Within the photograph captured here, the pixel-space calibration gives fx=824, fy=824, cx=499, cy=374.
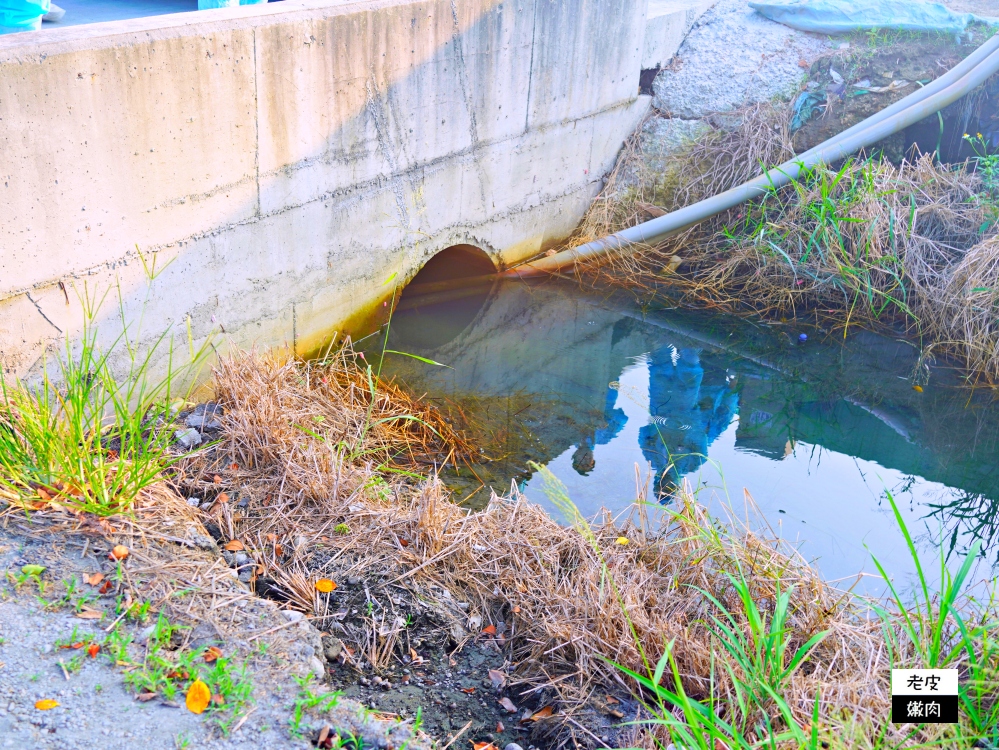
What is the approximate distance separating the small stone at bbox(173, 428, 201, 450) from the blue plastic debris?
2315 mm

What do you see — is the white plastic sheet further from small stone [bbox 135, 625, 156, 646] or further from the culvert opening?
small stone [bbox 135, 625, 156, 646]

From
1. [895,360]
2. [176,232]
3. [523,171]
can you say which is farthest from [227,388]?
[895,360]

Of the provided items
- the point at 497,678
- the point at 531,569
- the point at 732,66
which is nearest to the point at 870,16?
the point at 732,66

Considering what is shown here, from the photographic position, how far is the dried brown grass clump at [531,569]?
2.55 m

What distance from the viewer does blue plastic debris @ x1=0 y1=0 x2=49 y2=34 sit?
4.12 meters

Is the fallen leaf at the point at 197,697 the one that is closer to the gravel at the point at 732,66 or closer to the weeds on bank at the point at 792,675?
the weeds on bank at the point at 792,675

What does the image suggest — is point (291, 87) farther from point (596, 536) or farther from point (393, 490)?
point (596, 536)

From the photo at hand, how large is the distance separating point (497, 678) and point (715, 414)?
2.58 meters

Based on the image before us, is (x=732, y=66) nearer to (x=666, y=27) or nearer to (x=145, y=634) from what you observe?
(x=666, y=27)

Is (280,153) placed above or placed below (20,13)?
below

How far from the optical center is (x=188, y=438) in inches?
136

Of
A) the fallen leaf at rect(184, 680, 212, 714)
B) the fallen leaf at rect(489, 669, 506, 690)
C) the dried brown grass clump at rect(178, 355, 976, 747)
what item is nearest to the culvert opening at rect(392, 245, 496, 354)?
the dried brown grass clump at rect(178, 355, 976, 747)

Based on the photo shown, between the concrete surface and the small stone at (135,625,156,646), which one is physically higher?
the concrete surface

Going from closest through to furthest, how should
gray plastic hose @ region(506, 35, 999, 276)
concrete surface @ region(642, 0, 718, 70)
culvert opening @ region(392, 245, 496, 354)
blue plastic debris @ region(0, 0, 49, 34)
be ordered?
blue plastic debris @ region(0, 0, 49, 34)
culvert opening @ region(392, 245, 496, 354)
gray plastic hose @ region(506, 35, 999, 276)
concrete surface @ region(642, 0, 718, 70)
